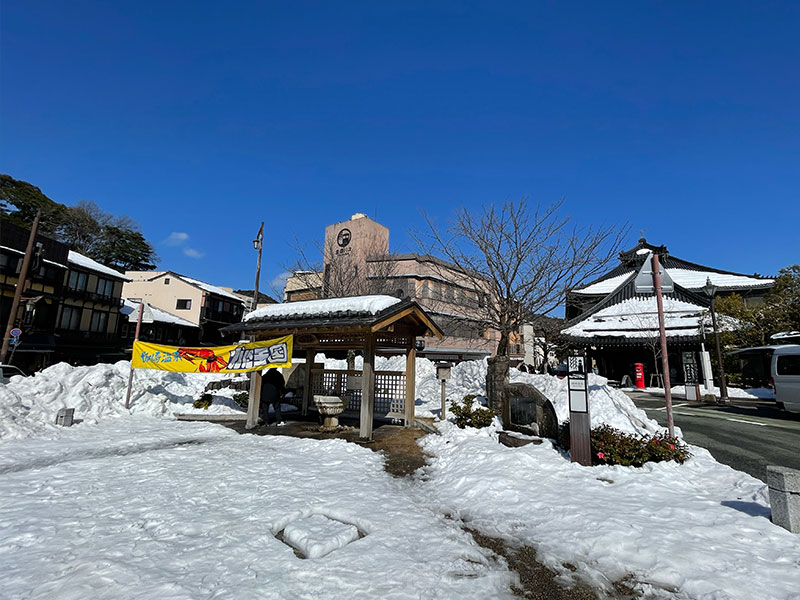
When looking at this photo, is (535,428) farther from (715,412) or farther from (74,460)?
(715,412)

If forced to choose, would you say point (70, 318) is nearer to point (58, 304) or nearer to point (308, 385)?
point (58, 304)

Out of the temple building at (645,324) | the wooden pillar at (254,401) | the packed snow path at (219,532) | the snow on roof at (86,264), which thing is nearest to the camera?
the packed snow path at (219,532)

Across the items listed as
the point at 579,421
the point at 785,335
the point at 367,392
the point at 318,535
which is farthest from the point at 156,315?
the point at 785,335

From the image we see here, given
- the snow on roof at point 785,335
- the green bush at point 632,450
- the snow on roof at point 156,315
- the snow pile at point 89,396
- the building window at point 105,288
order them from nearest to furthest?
1. the green bush at point 632,450
2. the snow pile at point 89,396
3. the snow on roof at point 785,335
4. the building window at point 105,288
5. the snow on roof at point 156,315

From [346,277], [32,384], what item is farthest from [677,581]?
[346,277]

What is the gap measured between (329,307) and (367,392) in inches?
109

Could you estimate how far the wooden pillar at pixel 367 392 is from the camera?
9805mm

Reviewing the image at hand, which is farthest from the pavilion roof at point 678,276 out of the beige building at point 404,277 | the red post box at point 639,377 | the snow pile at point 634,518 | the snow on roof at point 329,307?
the snow pile at point 634,518

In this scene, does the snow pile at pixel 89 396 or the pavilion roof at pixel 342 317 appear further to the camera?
the pavilion roof at pixel 342 317

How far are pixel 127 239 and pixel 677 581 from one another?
61842 mm

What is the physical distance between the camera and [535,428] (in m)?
8.88

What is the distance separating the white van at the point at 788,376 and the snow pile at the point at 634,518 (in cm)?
1034

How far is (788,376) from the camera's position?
46.4ft

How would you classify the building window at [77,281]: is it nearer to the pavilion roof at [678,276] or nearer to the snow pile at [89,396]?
the snow pile at [89,396]
